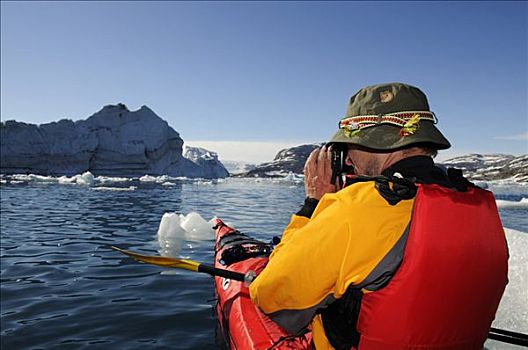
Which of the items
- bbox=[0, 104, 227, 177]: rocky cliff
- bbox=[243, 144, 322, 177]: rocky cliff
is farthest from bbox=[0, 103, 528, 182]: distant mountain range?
bbox=[243, 144, 322, 177]: rocky cliff

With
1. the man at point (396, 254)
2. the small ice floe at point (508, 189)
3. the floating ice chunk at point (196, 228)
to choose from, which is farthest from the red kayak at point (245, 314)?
the small ice floe at point (508, 189)

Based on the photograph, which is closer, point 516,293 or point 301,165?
point 516,293

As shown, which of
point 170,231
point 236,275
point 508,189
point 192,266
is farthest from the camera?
point 508,189

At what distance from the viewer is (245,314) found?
319 cm

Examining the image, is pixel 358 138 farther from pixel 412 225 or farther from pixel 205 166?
pixel 205 166

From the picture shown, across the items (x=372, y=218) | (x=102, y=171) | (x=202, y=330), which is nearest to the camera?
(x=372, y=218)

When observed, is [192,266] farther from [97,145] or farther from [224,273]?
[97,145]

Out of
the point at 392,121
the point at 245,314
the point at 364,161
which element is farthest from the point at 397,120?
the point at 245,314

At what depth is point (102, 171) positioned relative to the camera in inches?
1743

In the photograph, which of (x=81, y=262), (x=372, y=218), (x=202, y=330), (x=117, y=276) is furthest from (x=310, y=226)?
(x=81, y=262)

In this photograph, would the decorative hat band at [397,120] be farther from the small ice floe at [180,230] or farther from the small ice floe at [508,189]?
the small ice floe at [508,189]

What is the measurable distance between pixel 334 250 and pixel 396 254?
0.81ft

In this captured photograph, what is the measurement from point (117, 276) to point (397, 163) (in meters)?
5.04

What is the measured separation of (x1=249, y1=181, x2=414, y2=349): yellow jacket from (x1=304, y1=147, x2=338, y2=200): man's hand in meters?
0.43
